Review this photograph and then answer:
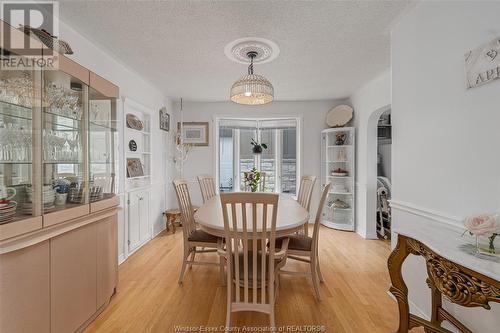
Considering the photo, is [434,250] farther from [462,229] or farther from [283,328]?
[283,328]

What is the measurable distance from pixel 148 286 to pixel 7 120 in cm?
182

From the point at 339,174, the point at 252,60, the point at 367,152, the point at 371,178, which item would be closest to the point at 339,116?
the point at 367,152

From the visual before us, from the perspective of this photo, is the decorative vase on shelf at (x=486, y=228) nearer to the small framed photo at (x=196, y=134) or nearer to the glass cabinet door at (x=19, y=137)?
the glass cabinet door at (x=19, y=137)

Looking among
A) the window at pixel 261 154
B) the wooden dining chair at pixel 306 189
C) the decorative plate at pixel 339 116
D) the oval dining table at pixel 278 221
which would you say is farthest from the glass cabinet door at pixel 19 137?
the decorative plate at pixel 339 116

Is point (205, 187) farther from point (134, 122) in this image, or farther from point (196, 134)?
point (196, 134)

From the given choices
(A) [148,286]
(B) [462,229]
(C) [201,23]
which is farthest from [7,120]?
(B) [462,229]

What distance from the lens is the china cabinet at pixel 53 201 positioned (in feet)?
4.18

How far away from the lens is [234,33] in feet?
7.30

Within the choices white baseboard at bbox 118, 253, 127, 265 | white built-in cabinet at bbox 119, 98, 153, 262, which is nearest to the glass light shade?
white built-in cabinet at bbox 119, 98, 153, 262

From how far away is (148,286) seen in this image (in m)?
2.35

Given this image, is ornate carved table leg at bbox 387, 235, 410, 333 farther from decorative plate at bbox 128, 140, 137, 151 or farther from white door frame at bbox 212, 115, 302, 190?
white door frame at bbox 212, 115, 302, 190

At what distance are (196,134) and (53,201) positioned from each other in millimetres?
3447

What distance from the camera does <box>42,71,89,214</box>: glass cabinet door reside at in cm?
154

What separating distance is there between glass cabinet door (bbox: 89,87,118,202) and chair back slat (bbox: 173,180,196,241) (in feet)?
1.96
